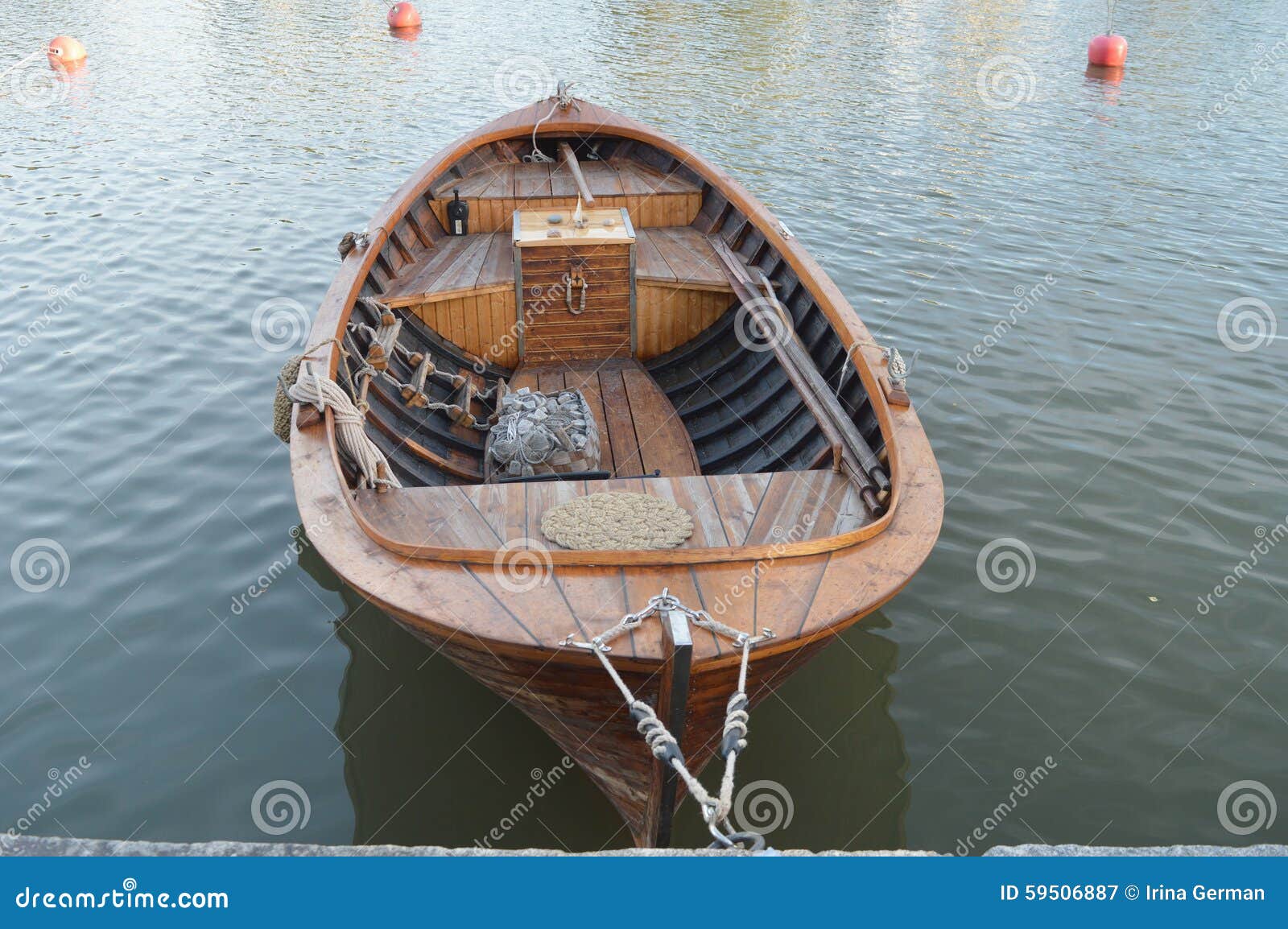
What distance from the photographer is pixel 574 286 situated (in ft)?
23.3

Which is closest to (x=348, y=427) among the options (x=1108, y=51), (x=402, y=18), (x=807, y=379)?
(x=807, y=379)

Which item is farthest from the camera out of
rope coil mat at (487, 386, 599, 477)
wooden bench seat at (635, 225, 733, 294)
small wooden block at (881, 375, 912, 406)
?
wooden bench seat at (635, 225, 733, 294)

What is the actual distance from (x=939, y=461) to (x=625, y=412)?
2.48 metres

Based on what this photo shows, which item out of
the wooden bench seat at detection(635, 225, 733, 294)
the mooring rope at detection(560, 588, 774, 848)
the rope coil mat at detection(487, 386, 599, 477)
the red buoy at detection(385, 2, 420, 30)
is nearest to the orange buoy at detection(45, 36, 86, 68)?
the red buoy at detection(385, 2, 420, 30)

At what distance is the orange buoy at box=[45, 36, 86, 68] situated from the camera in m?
18.3

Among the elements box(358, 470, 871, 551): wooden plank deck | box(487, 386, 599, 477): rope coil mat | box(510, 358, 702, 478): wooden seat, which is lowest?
box(510, 358, 702, 478): wooden seat

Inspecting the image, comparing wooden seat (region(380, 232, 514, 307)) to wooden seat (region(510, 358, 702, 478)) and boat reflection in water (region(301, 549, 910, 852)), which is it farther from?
boat reflection in water (region(301, 549, 910, 852))

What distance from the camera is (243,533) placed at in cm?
624

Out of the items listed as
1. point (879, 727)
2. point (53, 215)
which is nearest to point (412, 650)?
point (879, 727)

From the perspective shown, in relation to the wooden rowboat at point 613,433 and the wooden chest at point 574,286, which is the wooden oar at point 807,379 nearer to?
the wooden rowboat at point 613,433

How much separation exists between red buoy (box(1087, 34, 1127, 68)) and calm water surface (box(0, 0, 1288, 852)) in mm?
3243

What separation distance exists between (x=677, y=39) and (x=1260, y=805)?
71.7ft

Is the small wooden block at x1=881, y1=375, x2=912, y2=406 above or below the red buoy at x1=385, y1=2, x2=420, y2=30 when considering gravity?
below

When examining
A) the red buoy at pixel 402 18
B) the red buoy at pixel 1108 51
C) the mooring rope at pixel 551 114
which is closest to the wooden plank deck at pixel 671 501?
the mooring rope at pixel 551 114
